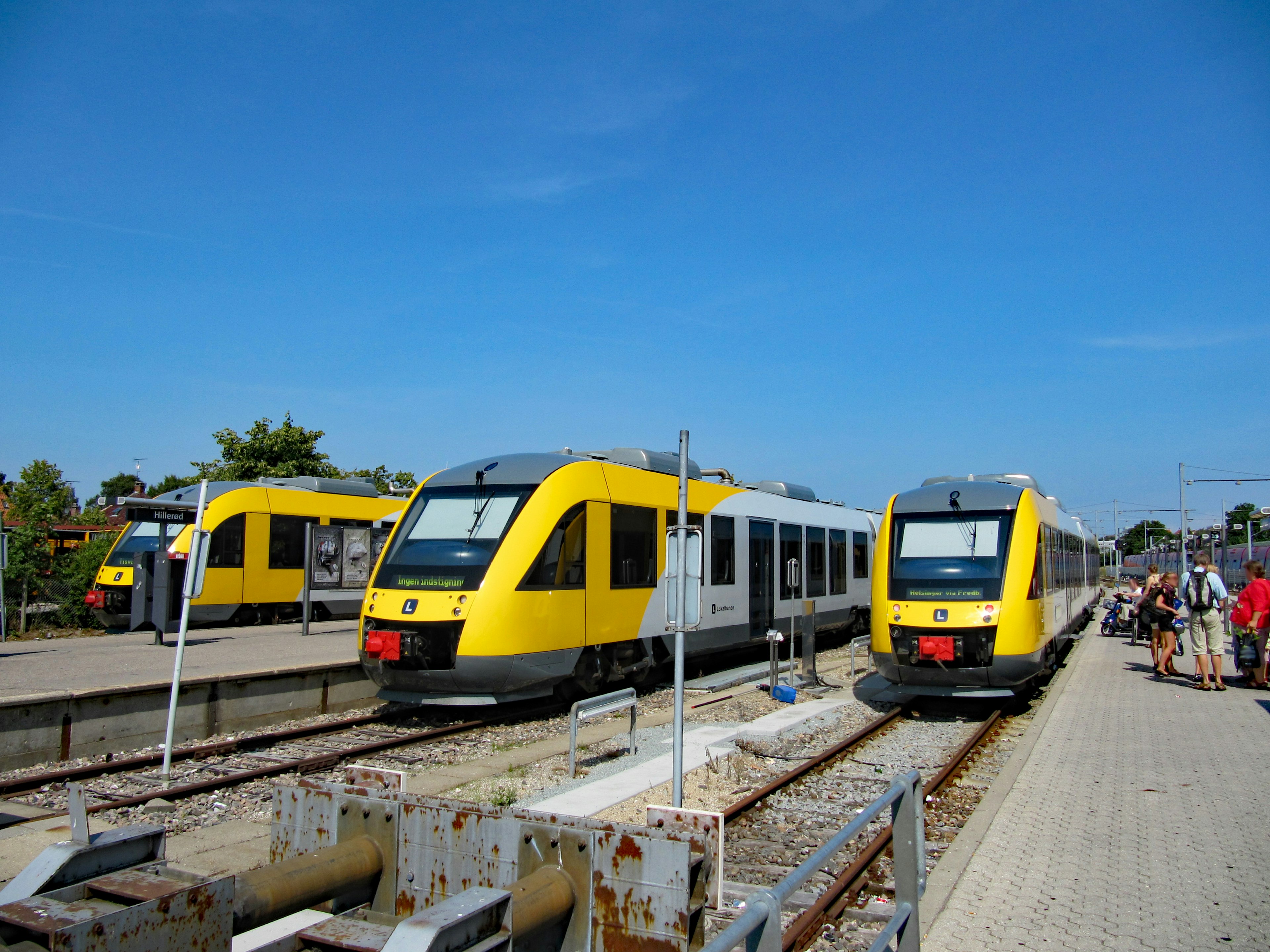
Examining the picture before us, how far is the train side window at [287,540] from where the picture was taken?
21406mm

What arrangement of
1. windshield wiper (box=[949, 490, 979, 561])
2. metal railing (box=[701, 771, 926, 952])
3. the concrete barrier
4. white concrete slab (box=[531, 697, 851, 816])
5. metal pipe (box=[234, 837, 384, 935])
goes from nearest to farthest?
metal pipe (box=[234, 837, 384, 935])
metal railing (box=[701, 771, 926, 952])
white concrete slab (box=[531, 697, 851, 816])
the concrete barrier
windshield wiper (box=[949, 490, 979, 561])

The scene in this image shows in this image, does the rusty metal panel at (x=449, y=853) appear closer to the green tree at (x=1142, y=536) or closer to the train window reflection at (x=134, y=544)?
the train window reflection at (x=134, y=544)

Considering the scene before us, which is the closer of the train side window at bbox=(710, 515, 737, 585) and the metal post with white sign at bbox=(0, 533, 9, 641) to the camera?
the train side window at bbox=(710, 515, 737, 585)

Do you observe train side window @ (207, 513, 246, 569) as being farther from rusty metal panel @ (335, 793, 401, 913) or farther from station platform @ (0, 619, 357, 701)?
rusty metal panel @ (335, 793, 401, 913)

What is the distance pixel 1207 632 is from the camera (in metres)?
13.5

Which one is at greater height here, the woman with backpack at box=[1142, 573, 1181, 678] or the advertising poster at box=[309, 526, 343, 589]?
the advertising poster at box=[309, 526, 343, 589]

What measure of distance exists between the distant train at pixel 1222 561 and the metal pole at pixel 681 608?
61.2ft

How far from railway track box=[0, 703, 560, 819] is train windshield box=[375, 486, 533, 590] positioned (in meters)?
1.70

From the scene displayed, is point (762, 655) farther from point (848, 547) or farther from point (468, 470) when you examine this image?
point (468, 470)

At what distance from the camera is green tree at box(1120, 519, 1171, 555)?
4555 inches

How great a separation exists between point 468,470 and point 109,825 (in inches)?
229

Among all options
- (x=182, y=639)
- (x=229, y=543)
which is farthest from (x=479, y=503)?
(x=229, y=543)

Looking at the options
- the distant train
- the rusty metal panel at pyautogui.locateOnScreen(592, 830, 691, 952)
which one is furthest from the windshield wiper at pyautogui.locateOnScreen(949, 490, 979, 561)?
the distant train

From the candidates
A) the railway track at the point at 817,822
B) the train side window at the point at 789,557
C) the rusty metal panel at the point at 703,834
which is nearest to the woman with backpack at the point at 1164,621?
the railway track at the point at 817,822
